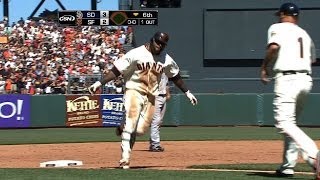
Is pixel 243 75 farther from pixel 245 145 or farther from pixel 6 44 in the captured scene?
pixel 245 145

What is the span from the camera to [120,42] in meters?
33.2

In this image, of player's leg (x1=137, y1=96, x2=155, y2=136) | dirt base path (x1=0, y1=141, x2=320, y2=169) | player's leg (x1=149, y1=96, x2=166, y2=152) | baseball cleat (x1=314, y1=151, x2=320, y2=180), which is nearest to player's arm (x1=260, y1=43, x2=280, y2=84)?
baseball cleat (x1=314, y1=151, x2=320, y2=180)

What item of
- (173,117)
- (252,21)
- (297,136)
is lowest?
(173,117)

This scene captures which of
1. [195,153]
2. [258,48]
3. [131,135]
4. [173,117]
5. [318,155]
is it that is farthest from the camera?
[258,48]

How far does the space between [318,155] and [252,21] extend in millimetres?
20960

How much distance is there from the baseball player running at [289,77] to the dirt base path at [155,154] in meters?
2.39

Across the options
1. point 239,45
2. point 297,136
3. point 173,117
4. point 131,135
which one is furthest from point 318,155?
point 239,45

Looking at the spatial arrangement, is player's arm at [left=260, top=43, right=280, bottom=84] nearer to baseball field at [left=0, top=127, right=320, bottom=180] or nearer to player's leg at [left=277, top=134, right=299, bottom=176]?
player's leg at [left=277, top=134, right=299, bottom=176]

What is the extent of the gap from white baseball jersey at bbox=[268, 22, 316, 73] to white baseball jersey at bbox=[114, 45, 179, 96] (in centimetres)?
185

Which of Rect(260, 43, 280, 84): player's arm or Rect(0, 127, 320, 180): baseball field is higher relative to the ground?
Rect(260, 43, 280, 84): player's arm

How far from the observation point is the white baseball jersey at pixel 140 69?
8.38 metres

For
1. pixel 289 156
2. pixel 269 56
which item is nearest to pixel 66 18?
pixel 269 56

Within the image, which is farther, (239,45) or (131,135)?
(239,45)
